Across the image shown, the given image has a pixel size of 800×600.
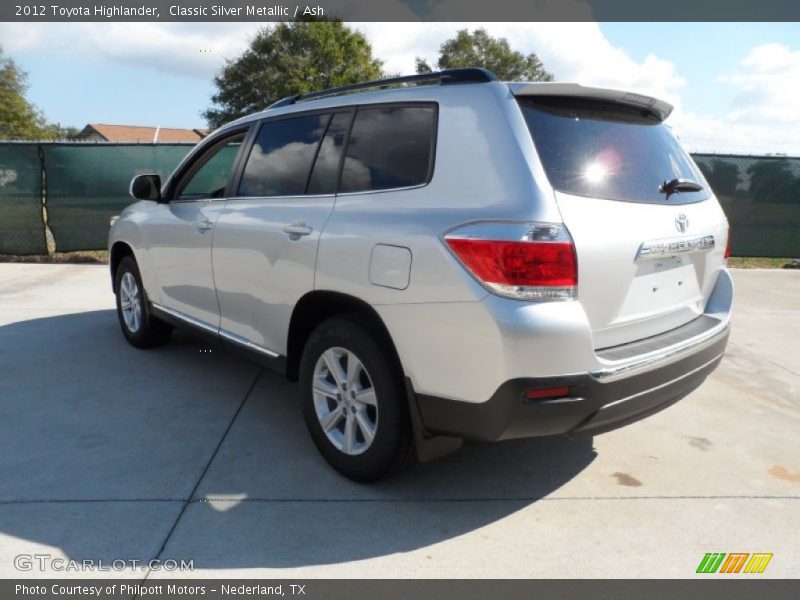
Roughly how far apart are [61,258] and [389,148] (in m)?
9.46

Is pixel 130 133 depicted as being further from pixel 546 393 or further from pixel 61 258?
pixel 546 393

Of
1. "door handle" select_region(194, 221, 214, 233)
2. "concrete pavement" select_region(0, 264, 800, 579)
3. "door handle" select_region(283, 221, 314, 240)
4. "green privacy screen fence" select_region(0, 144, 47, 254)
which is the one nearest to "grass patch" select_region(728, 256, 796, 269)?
"concrete pavement" select_region(0, 264, 800, 579)

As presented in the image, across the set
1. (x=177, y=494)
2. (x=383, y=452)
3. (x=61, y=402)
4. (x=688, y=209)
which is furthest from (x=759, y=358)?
(x=61, y=402)

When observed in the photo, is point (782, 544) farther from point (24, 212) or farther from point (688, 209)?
point (24, 212)

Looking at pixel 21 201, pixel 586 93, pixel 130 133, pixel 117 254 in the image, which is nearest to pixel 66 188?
pixel 21 201

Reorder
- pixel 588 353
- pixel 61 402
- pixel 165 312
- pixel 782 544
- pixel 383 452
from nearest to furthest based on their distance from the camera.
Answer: pixel 588 353 < pixel 782 544 < pixel 383 452 < pixel 61 402 < pixel 165 312

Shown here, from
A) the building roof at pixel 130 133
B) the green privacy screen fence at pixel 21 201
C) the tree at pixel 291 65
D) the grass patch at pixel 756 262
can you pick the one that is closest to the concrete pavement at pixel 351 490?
the green privacy screen fence at pixel 21 201

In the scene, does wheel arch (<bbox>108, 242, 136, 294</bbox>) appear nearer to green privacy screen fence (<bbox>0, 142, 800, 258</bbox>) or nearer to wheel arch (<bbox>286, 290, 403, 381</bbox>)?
wheel arch (<bbox>286, 290, 403, 381</bbox>)

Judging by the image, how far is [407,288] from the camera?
271cm

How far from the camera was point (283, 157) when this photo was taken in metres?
3.74

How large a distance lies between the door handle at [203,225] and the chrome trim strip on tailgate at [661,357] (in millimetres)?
2652

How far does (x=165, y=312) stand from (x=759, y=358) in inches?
→ 191

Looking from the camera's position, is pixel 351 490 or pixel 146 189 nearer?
pixel 351 490

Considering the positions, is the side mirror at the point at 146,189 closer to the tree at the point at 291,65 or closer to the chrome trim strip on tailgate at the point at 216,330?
the chrome trim strip on tailgate at the point at 216,330
